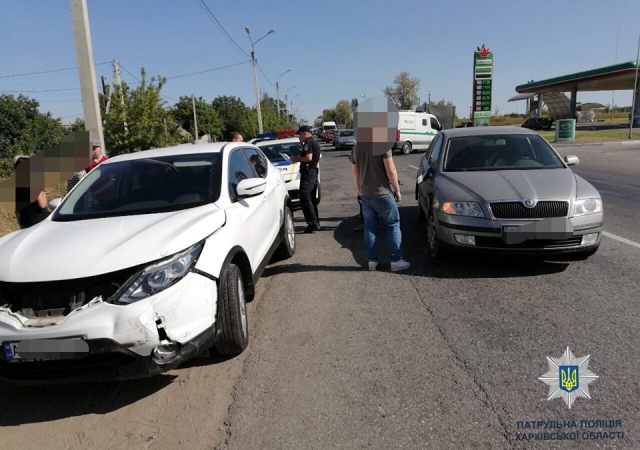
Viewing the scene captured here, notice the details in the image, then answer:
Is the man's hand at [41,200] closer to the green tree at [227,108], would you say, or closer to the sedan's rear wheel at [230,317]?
the sedan's rear wheel at [230,317]

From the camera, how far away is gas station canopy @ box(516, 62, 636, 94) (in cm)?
4381

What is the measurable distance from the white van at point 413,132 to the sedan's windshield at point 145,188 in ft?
82.5

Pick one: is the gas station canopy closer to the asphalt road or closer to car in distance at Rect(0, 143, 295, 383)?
the asphalt road

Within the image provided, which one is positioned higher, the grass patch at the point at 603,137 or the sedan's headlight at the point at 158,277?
the grass patch at the point at 603,137

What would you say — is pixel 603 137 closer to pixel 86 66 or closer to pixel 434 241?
pixel 434 241

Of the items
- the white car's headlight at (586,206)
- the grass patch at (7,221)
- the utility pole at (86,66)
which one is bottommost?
the grass patch at (7,221)

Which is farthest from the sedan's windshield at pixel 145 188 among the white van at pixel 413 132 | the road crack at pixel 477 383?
the white van at pixel 413 132

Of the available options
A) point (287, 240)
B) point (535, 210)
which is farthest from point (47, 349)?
point (535, 210)

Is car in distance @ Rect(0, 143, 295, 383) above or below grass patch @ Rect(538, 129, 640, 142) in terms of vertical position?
below

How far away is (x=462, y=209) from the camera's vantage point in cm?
511

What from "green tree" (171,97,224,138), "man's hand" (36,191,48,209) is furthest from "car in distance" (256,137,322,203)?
"green tree" (171,97,224,138)

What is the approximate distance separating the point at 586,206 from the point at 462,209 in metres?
1.24

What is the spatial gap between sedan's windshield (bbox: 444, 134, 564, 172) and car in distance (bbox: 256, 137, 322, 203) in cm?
343

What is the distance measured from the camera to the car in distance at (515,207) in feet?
15.7
